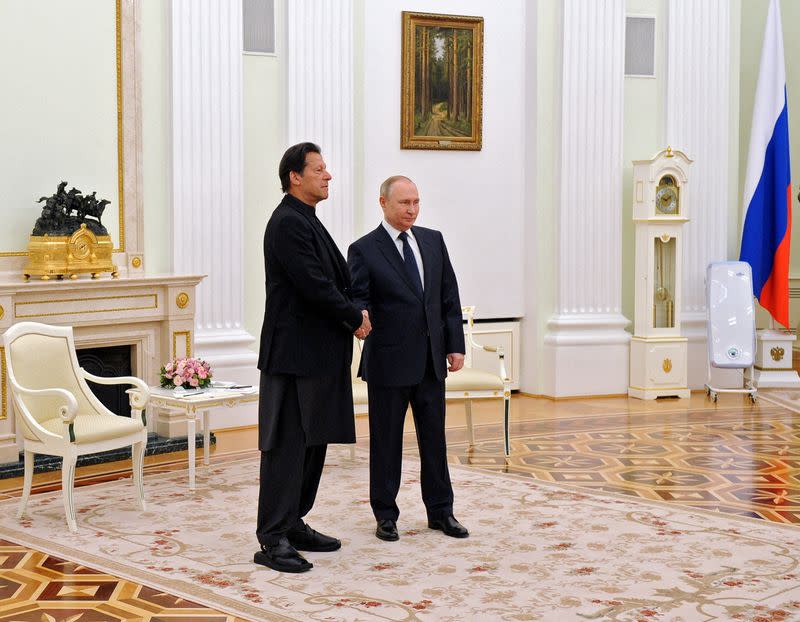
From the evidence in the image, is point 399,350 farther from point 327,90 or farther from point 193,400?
point 327,90

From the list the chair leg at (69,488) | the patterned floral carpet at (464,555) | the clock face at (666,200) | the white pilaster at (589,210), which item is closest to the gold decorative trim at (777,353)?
the white pilaster at (589,210)

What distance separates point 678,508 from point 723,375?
15.1ft

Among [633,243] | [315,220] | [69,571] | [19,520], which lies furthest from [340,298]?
[633,243]

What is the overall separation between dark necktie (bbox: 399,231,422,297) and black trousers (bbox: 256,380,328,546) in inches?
34.2

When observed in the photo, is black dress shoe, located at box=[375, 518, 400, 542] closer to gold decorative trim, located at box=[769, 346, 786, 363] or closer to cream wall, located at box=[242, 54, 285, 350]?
cream wall, located at box=[242, 54, 285, 350]

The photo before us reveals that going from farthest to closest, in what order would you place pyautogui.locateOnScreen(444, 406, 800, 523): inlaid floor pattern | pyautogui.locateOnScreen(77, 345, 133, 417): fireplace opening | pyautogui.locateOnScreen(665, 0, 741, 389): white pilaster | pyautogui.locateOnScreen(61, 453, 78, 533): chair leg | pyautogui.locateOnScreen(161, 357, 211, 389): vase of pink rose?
pyautogui.locateOnScreen(665, 0, 741, 389): white pilaster → pyautogui.locateOnScreen(77, 345, 133, 417): fireplace opening → pyautogui.locateOnScreen(161, 357, 211, 389): vase of pink rose → pyautogui.locateOnScreen(444, 406, 800, 523): inlaid floor pattern → pyautogui.locateOnScreen(61, 453, 78, 533): chair leg

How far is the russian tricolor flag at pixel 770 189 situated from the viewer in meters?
10.3

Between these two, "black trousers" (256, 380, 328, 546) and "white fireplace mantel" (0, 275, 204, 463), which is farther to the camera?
"white fireplace mantel" (0, 275, 204, 463)

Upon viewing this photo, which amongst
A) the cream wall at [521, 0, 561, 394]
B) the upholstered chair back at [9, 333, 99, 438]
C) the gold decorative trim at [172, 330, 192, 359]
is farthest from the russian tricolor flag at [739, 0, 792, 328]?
the upholstered chair back at [9, 333, 99, 438]

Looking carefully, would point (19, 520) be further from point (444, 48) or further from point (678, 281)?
point (678, 281)

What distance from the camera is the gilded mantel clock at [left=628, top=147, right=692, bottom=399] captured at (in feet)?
32.0

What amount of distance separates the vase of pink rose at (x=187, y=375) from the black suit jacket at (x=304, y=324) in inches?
83.3

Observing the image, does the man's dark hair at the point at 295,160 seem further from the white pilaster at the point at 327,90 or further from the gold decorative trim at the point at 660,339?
the gold decorative trim at the point at 660,339

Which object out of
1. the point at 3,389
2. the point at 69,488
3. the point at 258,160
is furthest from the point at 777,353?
the point at 69,488
